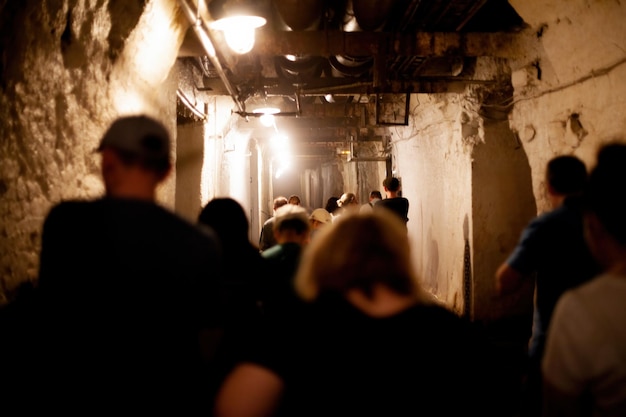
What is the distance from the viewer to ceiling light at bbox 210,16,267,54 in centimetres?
414

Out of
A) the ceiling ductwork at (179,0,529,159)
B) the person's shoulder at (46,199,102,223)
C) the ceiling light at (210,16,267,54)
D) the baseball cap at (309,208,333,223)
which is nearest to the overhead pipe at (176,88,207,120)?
the ceiling ductwork at (179,0,529,159)

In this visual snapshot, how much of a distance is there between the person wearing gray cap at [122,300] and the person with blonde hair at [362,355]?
26cm

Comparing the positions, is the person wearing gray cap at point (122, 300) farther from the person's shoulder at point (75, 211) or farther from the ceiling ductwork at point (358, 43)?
the ceiling ductwork at point (358, 43)

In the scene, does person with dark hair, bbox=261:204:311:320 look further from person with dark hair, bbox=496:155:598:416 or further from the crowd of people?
person with dark hair, bbox=496:155:598:416

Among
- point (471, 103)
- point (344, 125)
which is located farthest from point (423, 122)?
point (344, 125)

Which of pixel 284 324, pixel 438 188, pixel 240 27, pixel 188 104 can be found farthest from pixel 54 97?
pixel 438 188

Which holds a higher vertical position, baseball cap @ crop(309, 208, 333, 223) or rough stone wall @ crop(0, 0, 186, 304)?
rough stone wall @ crop(0, 0, 186, 304)

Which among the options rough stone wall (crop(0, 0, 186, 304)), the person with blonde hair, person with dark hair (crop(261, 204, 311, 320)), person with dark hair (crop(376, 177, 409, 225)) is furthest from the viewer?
person with dark hair (crop(376, 177, 409, 225))

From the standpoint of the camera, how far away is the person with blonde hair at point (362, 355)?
1414 millimetres

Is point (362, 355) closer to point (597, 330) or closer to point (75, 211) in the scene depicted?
point (597, 330)

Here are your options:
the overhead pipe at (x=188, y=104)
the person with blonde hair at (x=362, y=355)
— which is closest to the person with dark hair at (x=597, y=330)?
the person with blonde hair at (x=362, y=355)

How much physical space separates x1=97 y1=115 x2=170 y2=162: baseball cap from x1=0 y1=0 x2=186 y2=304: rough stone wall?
3.60 ft

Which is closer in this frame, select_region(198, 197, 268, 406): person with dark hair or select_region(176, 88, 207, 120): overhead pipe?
select_region(198, 197, 268, 406): person with dark hair

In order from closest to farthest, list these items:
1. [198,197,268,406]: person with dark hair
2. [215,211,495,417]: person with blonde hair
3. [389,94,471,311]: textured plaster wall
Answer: [215,211,495,417]: person with blonde hair
[198,197,268,406]: person with dark hair
[389,94,471,311]: textured plaster wall
